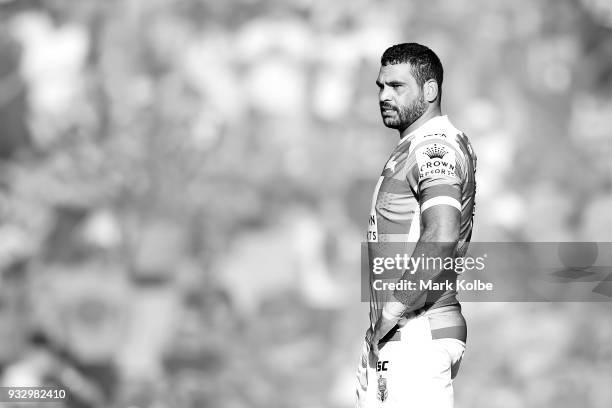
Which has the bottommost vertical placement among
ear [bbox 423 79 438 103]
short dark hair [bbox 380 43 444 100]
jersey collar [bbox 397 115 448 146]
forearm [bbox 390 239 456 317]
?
forearm [bbox 390 239 456 317]

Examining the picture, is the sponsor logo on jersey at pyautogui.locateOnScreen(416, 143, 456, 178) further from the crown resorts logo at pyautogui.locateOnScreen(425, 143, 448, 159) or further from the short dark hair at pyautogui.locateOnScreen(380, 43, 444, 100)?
the short dark hair at pyautogui.locateOnScreen(380, 43, 444, 100)

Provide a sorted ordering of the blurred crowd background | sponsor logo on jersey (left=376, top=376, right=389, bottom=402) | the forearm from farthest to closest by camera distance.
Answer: the blurred crowd background → sponsor logo on jersey (left=376, top=376, right=389, bottom=402) → the forearm

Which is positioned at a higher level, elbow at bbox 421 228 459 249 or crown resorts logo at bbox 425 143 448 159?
crown resorts logo at bbox 425 143 448 159

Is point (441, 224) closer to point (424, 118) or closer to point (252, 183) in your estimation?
point (424, 118)

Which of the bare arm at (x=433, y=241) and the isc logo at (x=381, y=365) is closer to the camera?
the bare arm at (x=433, y=241)

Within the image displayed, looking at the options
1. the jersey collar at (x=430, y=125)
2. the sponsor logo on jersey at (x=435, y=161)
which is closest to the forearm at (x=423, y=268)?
the sponsor logo on jersey at (x=435, y=161)

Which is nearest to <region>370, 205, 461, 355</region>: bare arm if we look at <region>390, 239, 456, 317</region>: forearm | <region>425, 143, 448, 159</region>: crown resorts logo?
<region>390, 239, 456, 317</region>: forearm

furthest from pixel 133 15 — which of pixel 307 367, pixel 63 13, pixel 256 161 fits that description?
pixel 307 367

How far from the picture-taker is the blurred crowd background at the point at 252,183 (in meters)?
3.92

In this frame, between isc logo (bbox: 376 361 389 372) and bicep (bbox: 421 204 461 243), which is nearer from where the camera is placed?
bicep (bbox: 421 204 461 243)

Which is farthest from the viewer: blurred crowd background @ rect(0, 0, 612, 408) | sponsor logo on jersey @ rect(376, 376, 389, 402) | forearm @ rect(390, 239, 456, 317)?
blurred crowd background @ rect(0, 0, 612, 408)

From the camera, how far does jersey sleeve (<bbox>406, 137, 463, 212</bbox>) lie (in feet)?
4.91

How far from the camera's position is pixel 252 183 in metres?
3.97

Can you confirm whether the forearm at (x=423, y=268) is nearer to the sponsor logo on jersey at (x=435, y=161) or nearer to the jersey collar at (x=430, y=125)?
the sponsor logo on jersey at (x=435, y=161)
